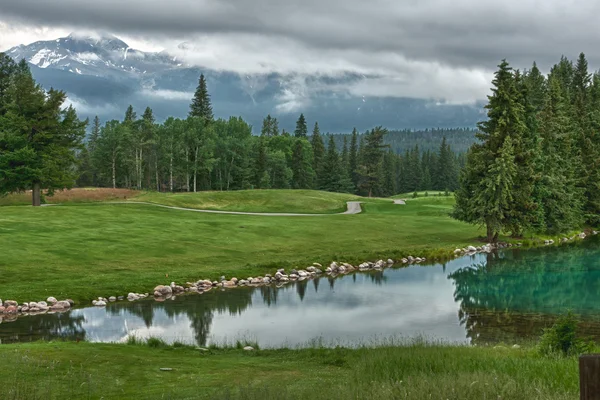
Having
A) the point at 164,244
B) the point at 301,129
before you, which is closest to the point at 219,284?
the point at 164,244

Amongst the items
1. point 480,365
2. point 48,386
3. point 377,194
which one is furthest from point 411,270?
point 377,194

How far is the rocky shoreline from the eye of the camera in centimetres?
2694

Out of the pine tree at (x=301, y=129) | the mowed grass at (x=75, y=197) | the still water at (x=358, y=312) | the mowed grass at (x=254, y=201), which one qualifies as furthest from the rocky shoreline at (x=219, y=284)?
the pine tree at (x=301, y=129)

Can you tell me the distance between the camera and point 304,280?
1510 inches

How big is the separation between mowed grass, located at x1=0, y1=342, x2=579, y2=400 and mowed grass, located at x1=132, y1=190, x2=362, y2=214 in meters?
64.3

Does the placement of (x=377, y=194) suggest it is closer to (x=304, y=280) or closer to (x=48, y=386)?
(x=304, y=280)

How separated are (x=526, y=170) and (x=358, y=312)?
116ft

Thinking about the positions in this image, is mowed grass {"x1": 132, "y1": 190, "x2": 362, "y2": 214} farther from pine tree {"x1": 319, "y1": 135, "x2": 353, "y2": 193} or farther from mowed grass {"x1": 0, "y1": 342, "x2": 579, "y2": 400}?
mowed grass {"x1": 0, "y1": 342, "x2": 579, "y2": 400}

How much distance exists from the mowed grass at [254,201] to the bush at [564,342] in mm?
67278

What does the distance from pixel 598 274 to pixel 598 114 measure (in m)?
47.6

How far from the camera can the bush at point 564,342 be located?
14.5 meters

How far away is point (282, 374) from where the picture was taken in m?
14.4

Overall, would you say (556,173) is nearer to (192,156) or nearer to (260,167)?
(192,156)

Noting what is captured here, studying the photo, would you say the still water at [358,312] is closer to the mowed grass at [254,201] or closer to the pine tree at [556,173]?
the pine tree at [556,173]
